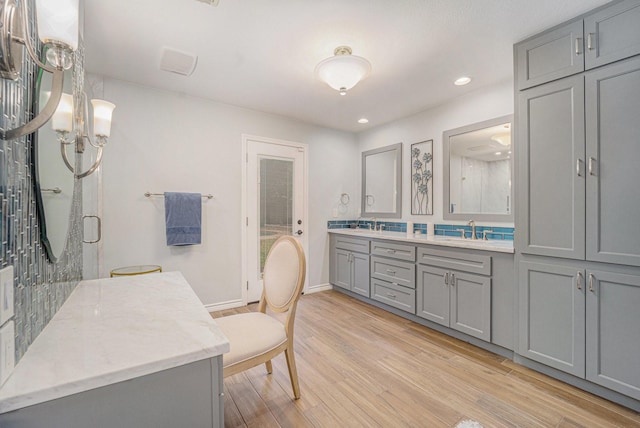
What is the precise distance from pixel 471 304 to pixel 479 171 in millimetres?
1390

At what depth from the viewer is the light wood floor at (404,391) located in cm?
161

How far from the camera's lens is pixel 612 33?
1.73m

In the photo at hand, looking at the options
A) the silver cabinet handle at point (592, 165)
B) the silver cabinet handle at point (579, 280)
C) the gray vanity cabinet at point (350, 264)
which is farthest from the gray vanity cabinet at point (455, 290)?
the silver cabinet handle at point (592, 165)

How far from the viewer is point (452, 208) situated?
127 inches

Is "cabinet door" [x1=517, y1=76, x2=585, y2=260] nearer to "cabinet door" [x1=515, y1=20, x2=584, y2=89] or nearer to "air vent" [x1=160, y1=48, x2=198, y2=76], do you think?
"cabinet door" [x1=515, y1=20, x2=584, y2=89]

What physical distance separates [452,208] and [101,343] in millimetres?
3247

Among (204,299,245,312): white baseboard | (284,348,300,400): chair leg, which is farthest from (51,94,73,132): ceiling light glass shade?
(204,299,245,312): white baseboard

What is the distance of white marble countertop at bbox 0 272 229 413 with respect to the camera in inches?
24.3

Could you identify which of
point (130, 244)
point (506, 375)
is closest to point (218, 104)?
point (130, 244)

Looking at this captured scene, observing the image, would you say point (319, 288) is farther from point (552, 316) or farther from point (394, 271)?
point (552, 316)

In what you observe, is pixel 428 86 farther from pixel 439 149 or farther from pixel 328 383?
pixel 328 383

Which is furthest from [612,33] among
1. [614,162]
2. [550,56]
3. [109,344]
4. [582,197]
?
[109,344]

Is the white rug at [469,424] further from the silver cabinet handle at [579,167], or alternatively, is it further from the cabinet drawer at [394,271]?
the silver cabinet handle at [579,167]

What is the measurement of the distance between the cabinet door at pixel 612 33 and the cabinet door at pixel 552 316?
4.40 feet
